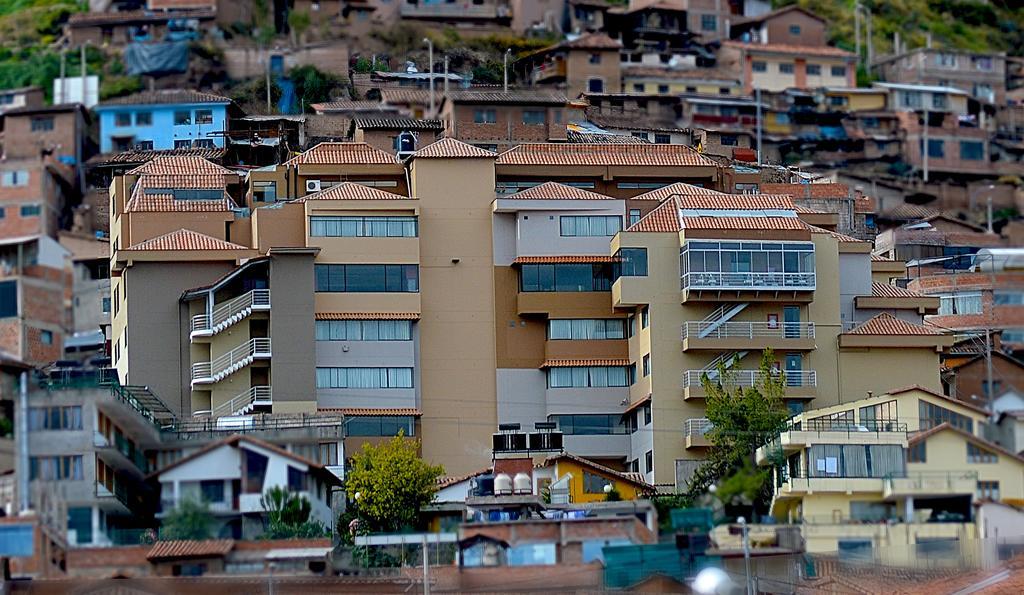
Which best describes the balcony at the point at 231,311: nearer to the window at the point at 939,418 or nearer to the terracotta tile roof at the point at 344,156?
the terracotta tile roof at the point at 344,156

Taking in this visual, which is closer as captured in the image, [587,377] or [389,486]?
[389,486]

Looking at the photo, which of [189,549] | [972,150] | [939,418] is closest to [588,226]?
[939,418]

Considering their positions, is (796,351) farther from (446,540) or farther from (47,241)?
(47,241)

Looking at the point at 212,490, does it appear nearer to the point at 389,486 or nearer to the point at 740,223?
the point at 389,486

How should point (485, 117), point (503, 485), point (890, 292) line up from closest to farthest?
1. point (503, 485)
2. point (890, 292)
3. point (485, 117)

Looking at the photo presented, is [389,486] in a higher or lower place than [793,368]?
lower

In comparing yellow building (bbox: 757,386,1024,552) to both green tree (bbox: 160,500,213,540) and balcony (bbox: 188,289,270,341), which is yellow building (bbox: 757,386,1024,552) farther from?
balcony (bbox: 188,289,270,341)

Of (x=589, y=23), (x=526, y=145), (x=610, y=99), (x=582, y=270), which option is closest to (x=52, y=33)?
(x=589, y=23)

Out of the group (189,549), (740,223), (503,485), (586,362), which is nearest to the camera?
(189,549)
